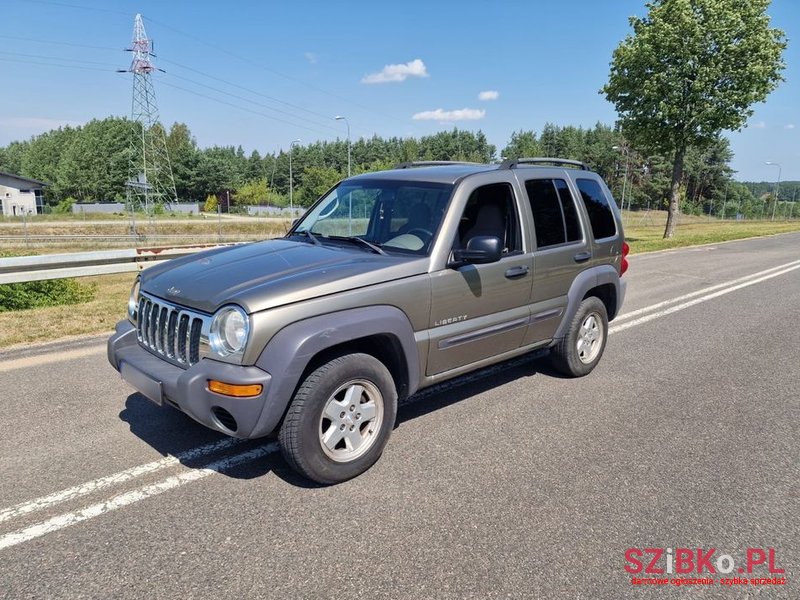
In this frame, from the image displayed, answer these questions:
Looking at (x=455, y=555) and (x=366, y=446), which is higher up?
(x=366, y=446)

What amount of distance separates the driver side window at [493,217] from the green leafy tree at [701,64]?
2117cm

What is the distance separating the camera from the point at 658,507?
3281mm

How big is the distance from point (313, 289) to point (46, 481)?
199 centimetres

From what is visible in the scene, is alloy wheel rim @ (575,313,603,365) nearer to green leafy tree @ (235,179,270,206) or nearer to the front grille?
the front grille

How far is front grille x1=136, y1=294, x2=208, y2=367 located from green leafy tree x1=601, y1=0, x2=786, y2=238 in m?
23.3

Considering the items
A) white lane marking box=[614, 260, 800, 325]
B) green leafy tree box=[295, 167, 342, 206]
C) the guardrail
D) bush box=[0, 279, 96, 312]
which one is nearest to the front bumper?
the guardrail

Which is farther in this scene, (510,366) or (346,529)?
(510,366)

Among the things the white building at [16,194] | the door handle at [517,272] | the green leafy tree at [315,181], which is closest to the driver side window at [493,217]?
the door handle at [517,272]

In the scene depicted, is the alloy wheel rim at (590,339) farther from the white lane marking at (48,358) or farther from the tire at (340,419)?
the white lane marking at (48,358)

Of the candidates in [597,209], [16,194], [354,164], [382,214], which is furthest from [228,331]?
[354,164]

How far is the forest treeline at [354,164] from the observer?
82750mm

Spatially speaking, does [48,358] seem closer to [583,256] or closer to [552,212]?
[552,212]

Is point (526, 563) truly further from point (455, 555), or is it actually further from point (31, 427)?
point (31, 427)

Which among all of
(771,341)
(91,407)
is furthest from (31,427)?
(771,341)
